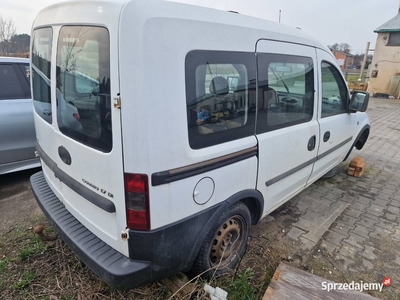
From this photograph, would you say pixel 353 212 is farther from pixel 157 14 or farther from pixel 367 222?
pixel 157 14

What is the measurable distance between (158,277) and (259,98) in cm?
150

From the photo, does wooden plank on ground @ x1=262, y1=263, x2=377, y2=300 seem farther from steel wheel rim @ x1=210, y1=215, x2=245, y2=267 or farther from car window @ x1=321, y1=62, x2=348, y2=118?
car window @ x1=321, y1=62, x2=348, y2=118

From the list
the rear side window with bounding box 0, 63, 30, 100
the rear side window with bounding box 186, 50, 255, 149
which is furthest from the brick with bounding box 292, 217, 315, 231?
the rear side window with bounding box 0, 63, 30, 100

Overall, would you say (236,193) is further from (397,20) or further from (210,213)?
(397,20)

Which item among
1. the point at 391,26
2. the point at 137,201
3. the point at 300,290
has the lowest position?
the point at 300,290

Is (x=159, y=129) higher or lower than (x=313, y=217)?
higher

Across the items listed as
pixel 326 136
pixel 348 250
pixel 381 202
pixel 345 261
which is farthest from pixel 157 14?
pixel 381 202

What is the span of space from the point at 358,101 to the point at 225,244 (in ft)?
8.27

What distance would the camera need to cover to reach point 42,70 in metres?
2.13

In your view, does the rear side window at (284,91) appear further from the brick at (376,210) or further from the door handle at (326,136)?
the brick at (376,210)

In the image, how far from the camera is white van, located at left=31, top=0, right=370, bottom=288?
56.7 inches

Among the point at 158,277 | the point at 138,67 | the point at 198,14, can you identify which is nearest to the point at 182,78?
the point at 138,67

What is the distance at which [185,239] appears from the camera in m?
1.80

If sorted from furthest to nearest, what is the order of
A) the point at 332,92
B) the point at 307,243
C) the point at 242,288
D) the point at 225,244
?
the point at 332,92
the point at 307,243
the point at 225,244
the point at 242,288
